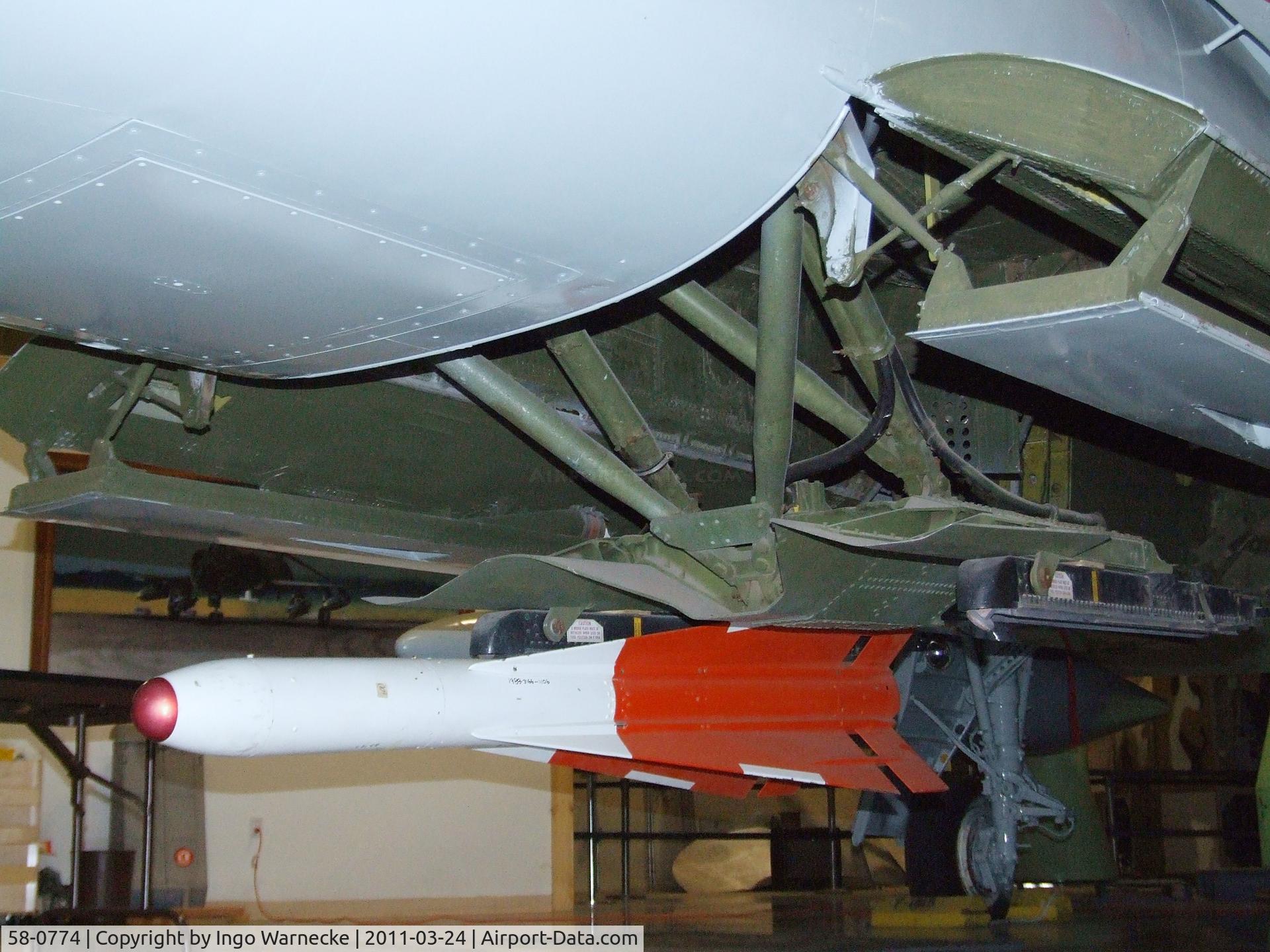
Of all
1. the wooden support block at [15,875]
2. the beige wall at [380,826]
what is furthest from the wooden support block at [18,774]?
the beige wall at [380,826]

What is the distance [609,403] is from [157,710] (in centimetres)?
169

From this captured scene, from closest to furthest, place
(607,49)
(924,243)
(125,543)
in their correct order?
(607,49)
(924,243)
(125,543)

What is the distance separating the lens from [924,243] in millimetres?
3170

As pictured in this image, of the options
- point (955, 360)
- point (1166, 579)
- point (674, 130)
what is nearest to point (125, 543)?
point (955, 360)

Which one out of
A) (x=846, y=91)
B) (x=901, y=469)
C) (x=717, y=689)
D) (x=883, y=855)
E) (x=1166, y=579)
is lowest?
(x=883, y=855)

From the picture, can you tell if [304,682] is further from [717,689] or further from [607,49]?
[607,49]

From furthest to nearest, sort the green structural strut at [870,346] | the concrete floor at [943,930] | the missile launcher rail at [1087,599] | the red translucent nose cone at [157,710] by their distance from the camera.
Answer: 1. the concrete floor at [943,930]
2. the green structural strut at [870,346]
3. the missile launcher rail at [1087,599]
4. the red translucent nose cone at [157,710]

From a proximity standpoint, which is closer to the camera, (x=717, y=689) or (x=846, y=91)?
(x=846, y=91)

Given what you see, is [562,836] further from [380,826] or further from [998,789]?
[998,789]

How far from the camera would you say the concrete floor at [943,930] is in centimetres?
668

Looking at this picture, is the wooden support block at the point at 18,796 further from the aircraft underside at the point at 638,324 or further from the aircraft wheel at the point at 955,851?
the aircraft wheel at the point at 955,851

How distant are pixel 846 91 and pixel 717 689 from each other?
3.07 metres

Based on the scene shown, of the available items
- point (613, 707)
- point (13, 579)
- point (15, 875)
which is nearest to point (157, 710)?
point (613, 707)

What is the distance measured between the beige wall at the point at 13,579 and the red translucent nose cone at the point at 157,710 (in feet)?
22.6
